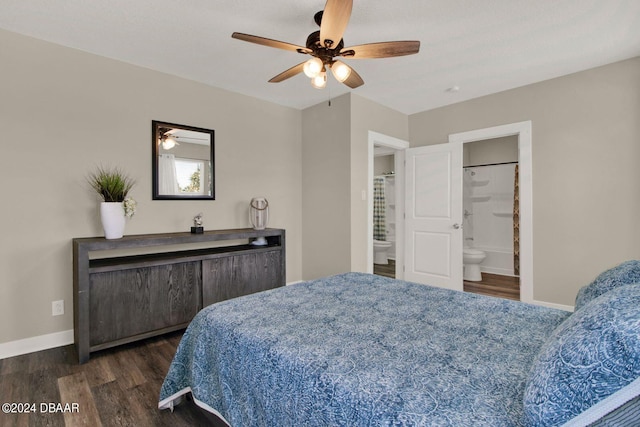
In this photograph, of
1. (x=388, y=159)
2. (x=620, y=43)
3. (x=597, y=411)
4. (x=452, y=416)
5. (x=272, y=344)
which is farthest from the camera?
(x=388, y=159)

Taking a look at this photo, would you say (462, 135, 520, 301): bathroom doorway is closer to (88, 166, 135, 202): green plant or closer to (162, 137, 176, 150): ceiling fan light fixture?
(162, 137, 176, 150): ceiling fan light fixture

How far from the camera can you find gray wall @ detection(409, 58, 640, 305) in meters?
3.00

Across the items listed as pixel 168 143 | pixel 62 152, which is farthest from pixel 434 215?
pixel 62 152

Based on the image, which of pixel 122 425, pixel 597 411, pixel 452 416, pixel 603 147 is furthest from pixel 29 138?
pixel 603 147

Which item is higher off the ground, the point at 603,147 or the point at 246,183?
the point at 603,147

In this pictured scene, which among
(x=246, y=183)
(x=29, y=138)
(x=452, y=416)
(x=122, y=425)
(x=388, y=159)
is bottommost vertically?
(x=122, y=425)

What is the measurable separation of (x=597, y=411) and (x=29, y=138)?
362 centimetres

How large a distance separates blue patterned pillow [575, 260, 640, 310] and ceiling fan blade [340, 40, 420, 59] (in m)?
1.63

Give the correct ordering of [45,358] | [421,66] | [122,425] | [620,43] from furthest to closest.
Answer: [421,66]
[620,43]
[45,358]
[122,425]

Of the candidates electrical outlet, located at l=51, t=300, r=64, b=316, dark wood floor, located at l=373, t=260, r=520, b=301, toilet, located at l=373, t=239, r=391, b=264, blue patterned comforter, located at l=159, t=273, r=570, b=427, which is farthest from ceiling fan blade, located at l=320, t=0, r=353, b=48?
toilet, located at l=373, t=239, r=391, b=264

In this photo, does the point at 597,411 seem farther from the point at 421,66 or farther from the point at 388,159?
the point at 388,159

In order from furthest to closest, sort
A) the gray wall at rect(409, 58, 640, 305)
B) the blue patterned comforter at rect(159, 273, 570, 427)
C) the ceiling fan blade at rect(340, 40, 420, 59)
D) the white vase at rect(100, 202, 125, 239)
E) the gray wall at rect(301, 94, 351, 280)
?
the gray wall at rect(301, 94, 351, 280) → the gray wall at rect(409, 58, 640, 305) → the white vase at rect(100, 202, 125, 239) → the ceiling fan blade at rect(340, 40, 420, 59) → the blue patterned comforter at rect(159, 273, 570, 427)

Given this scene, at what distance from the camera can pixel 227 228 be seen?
369 cm

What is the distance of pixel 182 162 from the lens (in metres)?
3.32
